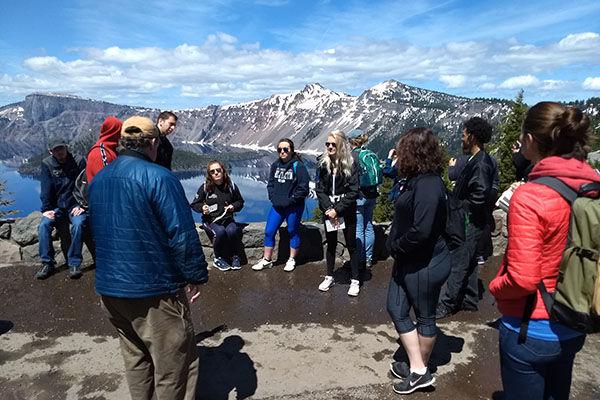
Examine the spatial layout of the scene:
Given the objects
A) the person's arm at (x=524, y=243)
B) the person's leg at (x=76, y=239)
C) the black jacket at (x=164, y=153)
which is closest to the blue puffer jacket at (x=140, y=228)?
the person's arm at (x=524, y=243)

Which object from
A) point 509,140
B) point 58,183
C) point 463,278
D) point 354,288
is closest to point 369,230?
point 354,288

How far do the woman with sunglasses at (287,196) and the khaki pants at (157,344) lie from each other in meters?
3.61

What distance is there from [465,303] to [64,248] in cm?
638

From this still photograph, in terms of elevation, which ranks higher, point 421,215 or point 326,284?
point 421,215

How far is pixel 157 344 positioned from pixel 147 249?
0.69 meters

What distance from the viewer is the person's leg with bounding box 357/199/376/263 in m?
6.33

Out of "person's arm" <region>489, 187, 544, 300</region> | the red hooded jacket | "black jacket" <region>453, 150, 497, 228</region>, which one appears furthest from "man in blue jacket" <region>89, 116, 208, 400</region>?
"black jacket" <region>453, 150, 497, 228</region>

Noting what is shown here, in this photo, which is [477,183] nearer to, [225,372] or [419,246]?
[419,246]

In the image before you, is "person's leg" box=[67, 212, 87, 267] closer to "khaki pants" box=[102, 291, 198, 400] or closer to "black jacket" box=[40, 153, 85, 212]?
"black jacket" box=[40, 153, 85, 212]

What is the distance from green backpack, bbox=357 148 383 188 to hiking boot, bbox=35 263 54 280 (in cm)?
509

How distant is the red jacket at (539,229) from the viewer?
6.78 feet

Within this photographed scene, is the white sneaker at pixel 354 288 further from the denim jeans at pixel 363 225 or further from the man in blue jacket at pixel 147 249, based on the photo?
the man in blue jacket at pixel 147 249

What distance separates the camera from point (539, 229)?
209cm

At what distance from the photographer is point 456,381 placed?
153 inches
